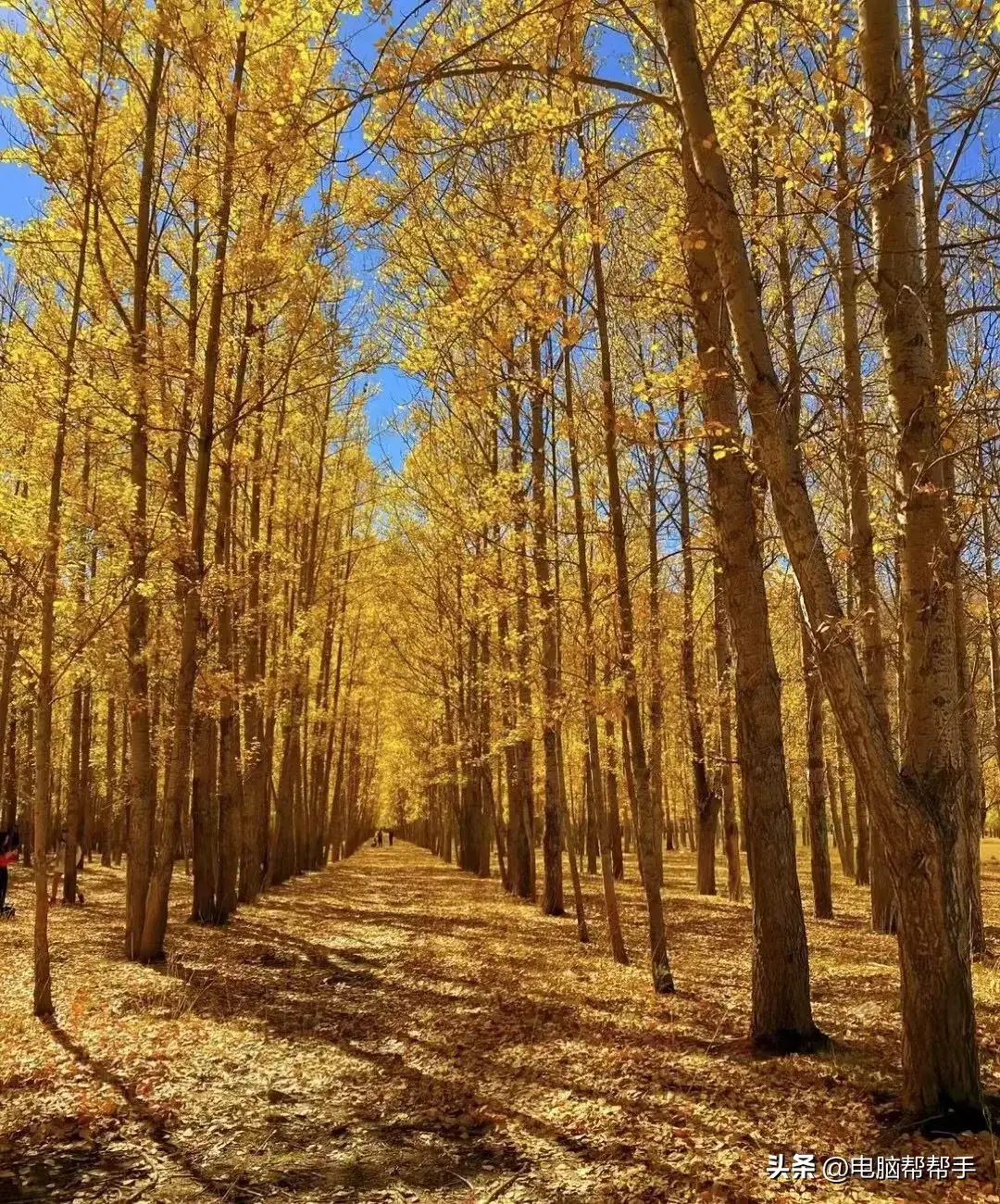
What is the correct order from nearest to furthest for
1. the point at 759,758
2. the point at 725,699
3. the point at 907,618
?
the point at 907,618 < the point at 759,758 < the point at 725,699

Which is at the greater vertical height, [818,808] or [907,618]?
[907,618]

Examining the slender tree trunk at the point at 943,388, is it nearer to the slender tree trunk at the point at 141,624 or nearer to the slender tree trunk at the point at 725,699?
the slender tree trunk at the point at 725,699

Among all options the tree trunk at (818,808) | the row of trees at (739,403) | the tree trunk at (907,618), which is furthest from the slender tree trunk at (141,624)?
the tree trunk at (818,808)

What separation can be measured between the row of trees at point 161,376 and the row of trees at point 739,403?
126 centimetres

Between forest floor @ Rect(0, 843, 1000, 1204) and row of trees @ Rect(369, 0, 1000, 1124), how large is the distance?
0.61 m

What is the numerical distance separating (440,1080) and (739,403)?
18.8 feet

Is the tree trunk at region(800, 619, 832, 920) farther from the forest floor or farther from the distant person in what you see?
the distant person

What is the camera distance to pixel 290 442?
1616 cm

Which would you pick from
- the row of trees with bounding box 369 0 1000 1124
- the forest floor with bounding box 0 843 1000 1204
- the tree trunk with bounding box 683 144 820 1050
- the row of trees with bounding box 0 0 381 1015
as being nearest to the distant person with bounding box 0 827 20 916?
the row of trees with bounding box 0 0 381 1015

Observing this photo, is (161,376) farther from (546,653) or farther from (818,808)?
(818,808)

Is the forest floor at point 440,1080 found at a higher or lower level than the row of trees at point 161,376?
lower

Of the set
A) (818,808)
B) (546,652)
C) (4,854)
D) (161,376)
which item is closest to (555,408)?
(546,652)

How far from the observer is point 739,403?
715 cm

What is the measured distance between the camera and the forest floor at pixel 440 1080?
3.63 metres
